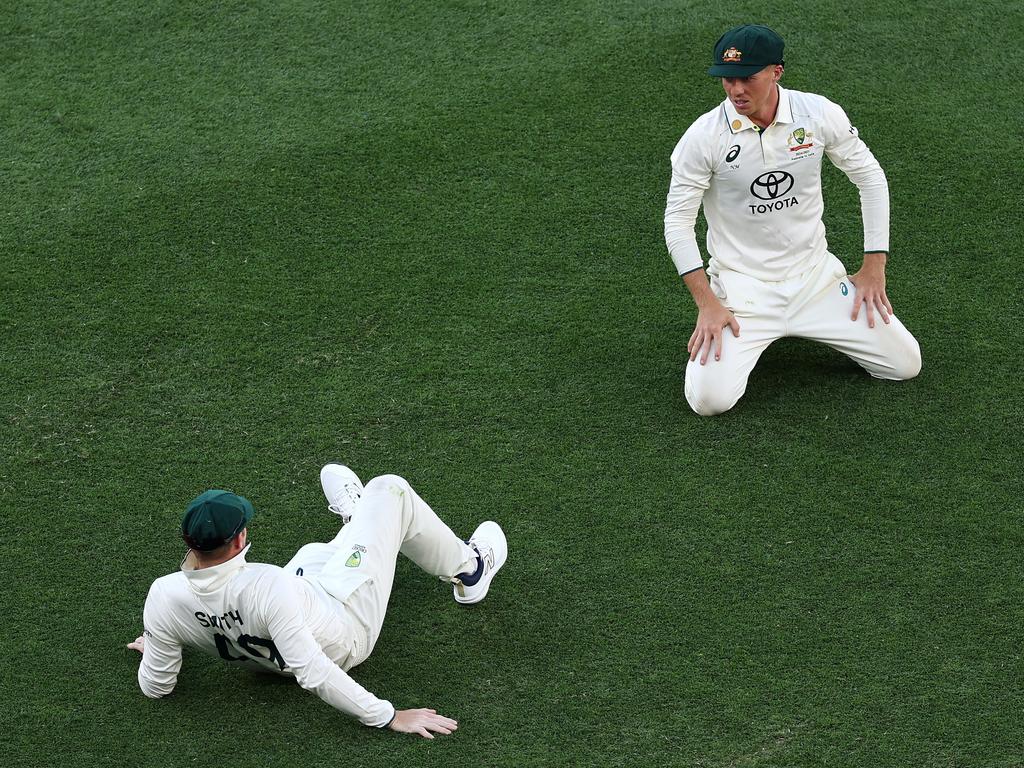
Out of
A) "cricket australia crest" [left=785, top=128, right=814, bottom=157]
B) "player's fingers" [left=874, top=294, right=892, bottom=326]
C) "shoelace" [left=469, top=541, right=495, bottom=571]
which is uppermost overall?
"cricket australia crest" [left=785, top=128, right=814, bottom=157]

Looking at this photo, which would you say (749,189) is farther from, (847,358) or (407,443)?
(407,443)

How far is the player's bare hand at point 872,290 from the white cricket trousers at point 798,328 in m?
0.02

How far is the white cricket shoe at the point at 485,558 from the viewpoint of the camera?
4480 millimetres

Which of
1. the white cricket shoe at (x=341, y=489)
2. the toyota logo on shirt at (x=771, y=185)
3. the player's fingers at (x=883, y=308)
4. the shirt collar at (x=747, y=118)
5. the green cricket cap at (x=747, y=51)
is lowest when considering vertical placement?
the white cricket shoe at (x=341, y=489)

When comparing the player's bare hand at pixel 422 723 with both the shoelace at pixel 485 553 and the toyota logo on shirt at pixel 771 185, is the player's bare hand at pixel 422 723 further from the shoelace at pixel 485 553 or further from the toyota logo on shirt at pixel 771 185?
the toyota logo on shirt at pixel 771 185

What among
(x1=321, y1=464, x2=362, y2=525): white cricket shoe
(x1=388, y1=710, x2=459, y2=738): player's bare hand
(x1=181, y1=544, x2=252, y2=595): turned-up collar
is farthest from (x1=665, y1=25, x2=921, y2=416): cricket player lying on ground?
(x1=181, y1=544, x2=252, y2=595): turned-up collar

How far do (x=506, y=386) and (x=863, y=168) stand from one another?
175 cm

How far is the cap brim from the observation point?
482cm

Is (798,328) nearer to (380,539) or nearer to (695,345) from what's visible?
(695,345)

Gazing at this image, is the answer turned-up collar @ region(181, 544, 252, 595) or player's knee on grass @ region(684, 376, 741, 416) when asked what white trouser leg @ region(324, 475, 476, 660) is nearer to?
turned-up collar @ region(181, 544, 252, 595)

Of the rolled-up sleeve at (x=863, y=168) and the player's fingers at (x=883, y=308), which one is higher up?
the rolled-up sleeve at (x=863, y=168)

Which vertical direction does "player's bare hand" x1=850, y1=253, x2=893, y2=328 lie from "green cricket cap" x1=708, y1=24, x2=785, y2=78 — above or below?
below

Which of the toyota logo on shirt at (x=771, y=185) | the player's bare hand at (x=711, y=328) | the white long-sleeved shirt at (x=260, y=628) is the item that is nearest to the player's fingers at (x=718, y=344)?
the player's bare hand at (x=711, y=328)

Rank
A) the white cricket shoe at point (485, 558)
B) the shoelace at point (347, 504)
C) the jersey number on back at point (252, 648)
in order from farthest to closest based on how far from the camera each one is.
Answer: the shoelace at point (347, 504) → the white cricket shoe at point (485, 558) → the jersey number on back at point (252, 648)
